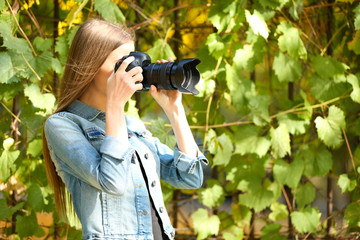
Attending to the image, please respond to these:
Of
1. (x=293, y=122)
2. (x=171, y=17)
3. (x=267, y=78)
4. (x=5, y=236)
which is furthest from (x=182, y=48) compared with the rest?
(x=5, y=236)

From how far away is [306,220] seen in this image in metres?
2.15

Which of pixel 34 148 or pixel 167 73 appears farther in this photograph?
pixel 34 148

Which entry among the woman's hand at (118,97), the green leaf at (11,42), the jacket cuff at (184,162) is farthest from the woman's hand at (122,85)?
the green leaf at (11,42)

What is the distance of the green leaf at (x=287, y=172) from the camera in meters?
2.13

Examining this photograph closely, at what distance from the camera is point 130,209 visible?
1093 millimetres

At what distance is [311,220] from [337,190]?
0.52 m

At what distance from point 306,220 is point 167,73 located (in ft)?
4.28

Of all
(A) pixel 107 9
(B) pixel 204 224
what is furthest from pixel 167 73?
(B) pixel 204 224

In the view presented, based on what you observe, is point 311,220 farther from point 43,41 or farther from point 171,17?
point 43,41

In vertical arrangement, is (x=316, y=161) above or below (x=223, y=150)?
below

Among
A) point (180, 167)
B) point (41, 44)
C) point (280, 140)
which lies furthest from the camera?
point (280, 140)

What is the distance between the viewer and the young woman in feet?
3.39

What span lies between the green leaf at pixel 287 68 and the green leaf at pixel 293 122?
16 centimetres

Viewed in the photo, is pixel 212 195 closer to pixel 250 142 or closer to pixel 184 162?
Result: pixel 250 142
